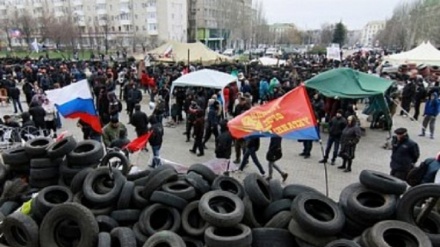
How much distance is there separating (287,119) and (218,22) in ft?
281

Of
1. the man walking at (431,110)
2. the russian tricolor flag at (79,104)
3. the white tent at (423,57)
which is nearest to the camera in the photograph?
the russian tricolor flag at (79,104)

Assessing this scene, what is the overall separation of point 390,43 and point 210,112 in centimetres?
8580

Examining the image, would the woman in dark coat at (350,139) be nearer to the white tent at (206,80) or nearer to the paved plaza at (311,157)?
the paved plaza at (311,157)

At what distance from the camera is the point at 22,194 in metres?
7.04

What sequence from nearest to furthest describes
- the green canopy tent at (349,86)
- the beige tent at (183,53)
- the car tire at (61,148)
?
the car tire at (61,148) → the green canopy tent at (349,86) → the beige tent at (183,53)

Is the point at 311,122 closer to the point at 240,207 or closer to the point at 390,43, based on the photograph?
the point at 240,207

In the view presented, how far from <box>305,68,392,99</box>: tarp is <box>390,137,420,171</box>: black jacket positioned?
4.61m

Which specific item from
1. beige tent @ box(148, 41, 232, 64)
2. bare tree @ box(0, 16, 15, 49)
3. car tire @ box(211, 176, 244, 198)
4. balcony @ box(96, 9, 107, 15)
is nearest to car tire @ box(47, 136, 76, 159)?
car tire @ box(211, 176, 244, 198)

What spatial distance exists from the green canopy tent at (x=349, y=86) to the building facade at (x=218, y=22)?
241ft

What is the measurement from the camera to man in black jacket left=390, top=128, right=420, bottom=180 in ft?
26.4

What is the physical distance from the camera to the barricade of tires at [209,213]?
17.0ft

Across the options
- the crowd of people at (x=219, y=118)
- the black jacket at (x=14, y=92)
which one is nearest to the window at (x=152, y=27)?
the crowd of people at (x=219, y=118)

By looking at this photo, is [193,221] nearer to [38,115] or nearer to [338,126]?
[338,126]

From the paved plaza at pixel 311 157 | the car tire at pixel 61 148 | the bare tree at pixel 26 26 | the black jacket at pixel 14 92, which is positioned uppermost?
the bare tree at pixel 26 26
